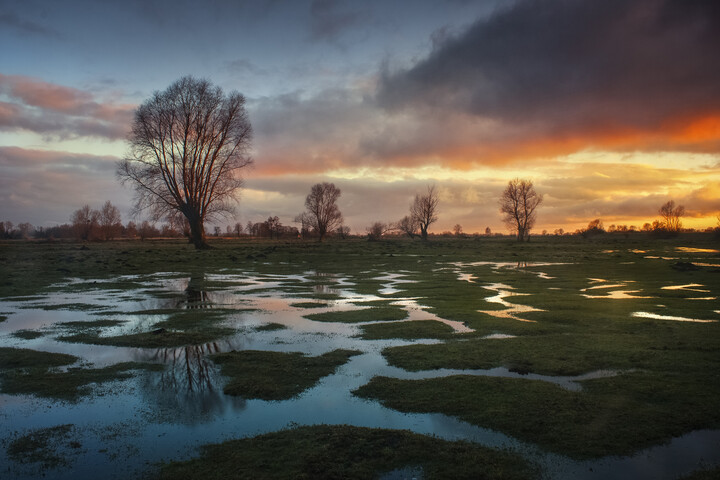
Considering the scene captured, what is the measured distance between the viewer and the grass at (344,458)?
16.2 feet

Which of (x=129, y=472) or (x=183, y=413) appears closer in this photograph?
(x=129, y=472)

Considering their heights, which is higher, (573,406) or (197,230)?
(197,230)

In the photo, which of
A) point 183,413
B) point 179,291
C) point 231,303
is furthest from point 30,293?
point 183,413

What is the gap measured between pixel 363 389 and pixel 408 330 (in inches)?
192

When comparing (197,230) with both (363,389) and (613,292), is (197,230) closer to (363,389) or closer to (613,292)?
(613,292)

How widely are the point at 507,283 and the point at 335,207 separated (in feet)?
224

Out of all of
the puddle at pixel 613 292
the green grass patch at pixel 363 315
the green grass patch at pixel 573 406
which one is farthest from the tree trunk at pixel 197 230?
the green grass patch at pixel 573 406

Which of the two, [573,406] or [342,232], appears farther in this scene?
[342,232]

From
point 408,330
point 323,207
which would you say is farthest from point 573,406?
point 323,207

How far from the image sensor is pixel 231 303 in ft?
58.4

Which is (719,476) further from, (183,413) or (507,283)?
(507,283)

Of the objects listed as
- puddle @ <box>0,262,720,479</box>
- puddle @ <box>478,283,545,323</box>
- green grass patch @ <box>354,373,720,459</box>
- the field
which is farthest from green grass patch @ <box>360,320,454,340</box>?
green grass patch @ <box>354,373,720,459</box>

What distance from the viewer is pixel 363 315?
14914 mm

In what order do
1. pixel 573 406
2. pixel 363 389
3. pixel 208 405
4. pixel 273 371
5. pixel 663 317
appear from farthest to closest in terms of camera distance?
pixel 663 317, pixel 273 371, pixel 363 389, pixel 208 405, pixel 573 406
